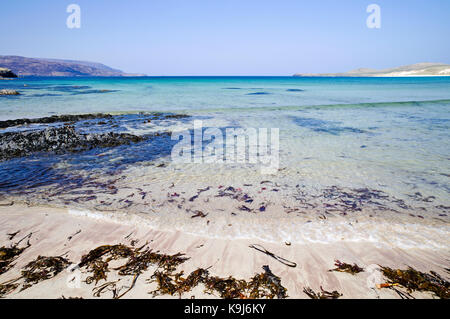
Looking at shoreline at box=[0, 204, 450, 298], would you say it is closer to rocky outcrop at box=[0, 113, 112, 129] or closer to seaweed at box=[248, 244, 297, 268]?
seaweed at box=[248, 244, 297, 268]

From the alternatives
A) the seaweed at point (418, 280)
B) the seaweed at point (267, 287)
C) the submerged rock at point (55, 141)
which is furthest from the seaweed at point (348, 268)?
the submerged rock at point (55, 141)

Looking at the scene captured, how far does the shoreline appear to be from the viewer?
2.74 metres

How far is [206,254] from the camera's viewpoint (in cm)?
338

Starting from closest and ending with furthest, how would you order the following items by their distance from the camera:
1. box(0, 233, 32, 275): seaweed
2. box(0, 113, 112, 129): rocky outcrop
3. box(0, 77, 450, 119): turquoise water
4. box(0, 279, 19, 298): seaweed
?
box(0, 279, 19, 298): seaweed < box(0, 233, 32, 275): seaweed < box(0, 113, 112, 129): rocky outcrop < box(0, 77, 450, 119): turquoise water

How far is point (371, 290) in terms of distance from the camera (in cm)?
274

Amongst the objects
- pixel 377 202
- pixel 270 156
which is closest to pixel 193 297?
pixel 377 202

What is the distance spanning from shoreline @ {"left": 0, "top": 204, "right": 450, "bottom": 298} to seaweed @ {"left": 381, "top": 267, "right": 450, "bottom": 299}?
3.9 inches

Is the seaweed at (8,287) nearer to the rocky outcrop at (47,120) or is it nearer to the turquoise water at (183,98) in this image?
the rocky outcrop at (47,120)

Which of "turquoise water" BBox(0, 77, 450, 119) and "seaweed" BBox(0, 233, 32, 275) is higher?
"turquoise water" BBox(0, 77, 450, 119)

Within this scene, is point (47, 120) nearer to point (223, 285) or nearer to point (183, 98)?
point (223, 285)

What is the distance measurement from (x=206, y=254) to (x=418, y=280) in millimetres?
2783

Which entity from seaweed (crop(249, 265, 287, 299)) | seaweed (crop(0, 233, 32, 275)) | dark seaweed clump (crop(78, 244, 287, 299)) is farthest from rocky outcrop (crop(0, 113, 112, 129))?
seaweed (crop(249, 265, 287, 299))

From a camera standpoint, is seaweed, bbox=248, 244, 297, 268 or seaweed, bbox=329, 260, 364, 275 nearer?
seaweed, bbox=329, 260, 364, 275
